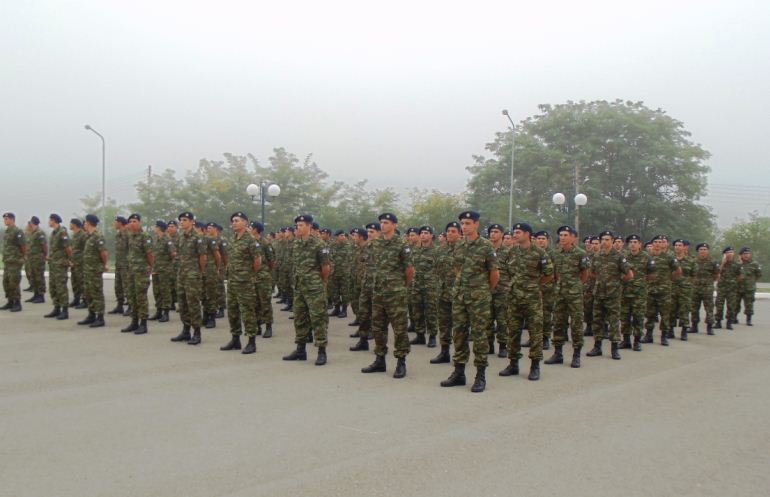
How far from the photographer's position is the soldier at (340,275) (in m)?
13.1

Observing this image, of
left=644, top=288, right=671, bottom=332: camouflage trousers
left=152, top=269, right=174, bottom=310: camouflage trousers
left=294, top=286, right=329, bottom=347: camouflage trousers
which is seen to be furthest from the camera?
left=152, top=269, right=174, bottom=310: camouflage trousers

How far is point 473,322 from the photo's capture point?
646 centimetres

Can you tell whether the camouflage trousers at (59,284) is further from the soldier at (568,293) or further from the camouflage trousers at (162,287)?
the soldier at (568,293)

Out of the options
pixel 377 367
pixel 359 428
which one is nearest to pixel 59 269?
pixel 377 367

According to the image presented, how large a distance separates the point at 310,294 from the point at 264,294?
203 cm

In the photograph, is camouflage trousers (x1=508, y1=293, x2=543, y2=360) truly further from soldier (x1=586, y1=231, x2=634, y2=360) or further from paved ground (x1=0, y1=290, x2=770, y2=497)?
soldier (x1=586, y1=231, x2=634, y2=360)

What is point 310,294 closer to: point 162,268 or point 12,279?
point 162,268

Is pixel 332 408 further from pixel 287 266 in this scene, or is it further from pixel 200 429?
pixel 287 266

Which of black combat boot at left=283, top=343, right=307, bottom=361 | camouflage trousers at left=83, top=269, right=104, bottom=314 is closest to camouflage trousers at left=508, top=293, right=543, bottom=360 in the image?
black combat boot at left=283, top=343, right=307, bottom=361

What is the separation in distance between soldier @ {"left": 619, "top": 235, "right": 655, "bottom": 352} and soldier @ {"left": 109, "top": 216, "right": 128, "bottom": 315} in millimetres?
9057

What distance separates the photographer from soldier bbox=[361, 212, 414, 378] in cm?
702

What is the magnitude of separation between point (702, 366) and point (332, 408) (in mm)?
5672

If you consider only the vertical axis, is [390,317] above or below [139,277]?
below

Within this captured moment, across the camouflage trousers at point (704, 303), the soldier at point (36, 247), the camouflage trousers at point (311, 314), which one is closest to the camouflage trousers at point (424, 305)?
the camouflage trousers at point (311, 314)
